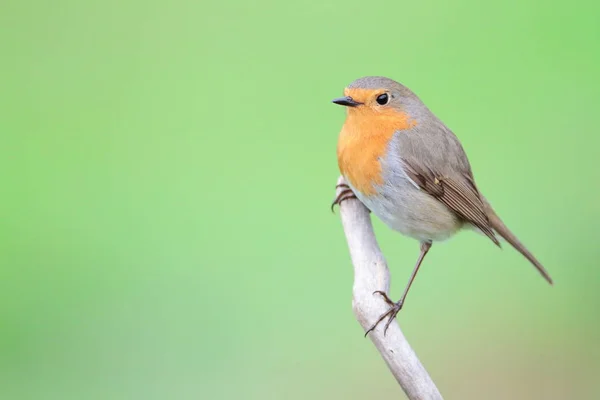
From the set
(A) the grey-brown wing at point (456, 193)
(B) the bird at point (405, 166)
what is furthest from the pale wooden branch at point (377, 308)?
(A) the grey-brown wing at point (456, 193)

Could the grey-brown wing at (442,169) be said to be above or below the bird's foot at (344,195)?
below

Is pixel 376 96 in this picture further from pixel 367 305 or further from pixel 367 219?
pixel 367 305

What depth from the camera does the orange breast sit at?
2.72 m

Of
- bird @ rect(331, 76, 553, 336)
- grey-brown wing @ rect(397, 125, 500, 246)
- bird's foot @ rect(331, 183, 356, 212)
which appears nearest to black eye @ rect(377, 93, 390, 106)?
bird @ rect(331, 76, 553, 336)

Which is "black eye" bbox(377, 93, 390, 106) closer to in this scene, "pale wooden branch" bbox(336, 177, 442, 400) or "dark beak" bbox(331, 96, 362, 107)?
"dark beak" bbox(331, 96, 362, 107)

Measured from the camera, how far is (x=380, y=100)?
9.04 feet

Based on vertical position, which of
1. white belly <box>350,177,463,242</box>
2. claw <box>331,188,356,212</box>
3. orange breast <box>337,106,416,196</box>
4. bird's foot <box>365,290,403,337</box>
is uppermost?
claw <box>331,188,356,212</box>

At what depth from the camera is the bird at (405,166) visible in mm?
2729

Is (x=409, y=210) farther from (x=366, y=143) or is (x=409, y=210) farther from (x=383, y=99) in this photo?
(x=383, y=99)

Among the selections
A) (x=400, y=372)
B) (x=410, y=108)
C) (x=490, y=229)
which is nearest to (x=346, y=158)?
(x=410, y=108)

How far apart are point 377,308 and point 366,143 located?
0.67 metres

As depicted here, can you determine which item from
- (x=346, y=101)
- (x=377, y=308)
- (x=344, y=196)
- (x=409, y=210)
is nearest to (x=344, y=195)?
(x=344, y=196)

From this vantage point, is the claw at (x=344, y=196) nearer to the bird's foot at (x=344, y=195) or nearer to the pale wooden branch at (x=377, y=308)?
the bird's foot at (x=344, y=195)

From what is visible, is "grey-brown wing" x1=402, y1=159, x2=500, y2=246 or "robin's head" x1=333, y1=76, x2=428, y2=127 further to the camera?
"grey-brown wing" x1=402, y1=159, x2=500, y2=246
